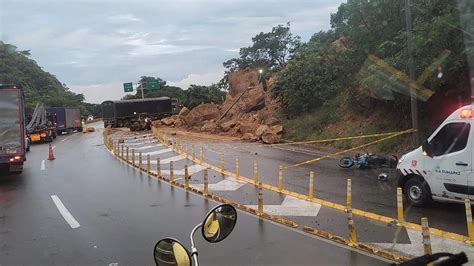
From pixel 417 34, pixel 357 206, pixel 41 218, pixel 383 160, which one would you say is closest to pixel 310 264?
pixel 357 206

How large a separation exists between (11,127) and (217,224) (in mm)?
15421

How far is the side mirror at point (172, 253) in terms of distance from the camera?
2.91 meters

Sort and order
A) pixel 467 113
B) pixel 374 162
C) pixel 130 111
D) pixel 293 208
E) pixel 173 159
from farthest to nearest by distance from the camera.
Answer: pixel 130 111, pixel 173 159, pixel 374 162, pixel 293 208, pixel 467 113

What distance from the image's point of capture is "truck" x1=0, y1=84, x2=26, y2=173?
16.8m

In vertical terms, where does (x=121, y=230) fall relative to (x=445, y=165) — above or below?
below

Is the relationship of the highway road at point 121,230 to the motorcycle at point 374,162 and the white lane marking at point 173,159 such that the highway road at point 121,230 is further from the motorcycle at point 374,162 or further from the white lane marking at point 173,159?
the motorcycle at point 374,162

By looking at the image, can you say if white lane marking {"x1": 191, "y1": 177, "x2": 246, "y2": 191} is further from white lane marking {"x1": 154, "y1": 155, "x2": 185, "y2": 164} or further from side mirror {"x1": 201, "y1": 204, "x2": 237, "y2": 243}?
side mirror {"x1": 201, "y1": 204, "x2": 237, "y2": 243}

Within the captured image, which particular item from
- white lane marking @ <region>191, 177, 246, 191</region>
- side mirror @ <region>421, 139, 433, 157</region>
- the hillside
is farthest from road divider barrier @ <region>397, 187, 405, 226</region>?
the hillside

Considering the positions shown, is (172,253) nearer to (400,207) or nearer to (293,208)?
(400,207)

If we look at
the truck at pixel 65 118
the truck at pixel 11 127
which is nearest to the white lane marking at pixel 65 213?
the truck at pixel 11 127

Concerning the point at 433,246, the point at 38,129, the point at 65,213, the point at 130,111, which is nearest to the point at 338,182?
the point at 433,246

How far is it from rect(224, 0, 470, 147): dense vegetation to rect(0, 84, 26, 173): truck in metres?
14.0

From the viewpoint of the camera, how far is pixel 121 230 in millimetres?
9109

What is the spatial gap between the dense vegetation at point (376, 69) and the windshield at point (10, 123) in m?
14.1
